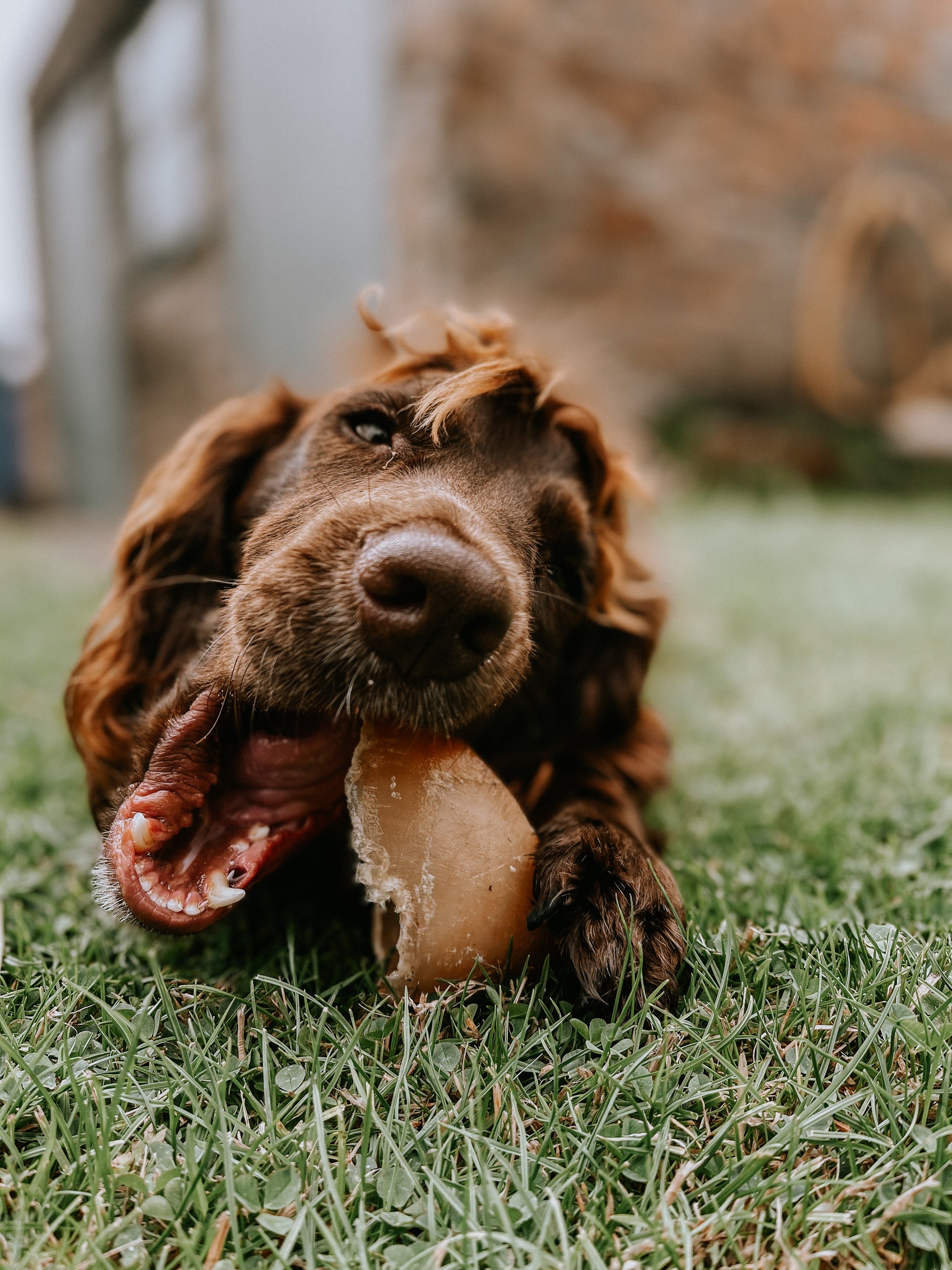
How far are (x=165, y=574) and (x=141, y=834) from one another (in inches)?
39.5

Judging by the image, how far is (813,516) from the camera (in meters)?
9.09

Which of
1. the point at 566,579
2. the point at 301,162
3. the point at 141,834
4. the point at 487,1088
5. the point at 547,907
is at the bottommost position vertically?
the point at 487,1088

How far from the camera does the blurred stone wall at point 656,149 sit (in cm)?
877

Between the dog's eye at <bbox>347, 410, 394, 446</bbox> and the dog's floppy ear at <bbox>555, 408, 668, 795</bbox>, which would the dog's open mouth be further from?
the dog's floppy ear at <bbox>555, 408, 668, 795</bbox>

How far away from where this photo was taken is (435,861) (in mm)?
1632

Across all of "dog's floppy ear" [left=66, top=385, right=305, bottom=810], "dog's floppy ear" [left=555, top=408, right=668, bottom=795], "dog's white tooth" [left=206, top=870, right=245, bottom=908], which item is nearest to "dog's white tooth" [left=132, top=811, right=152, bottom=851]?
"dog's white tooth" [left=206, top=870, right=245, bottom=908]

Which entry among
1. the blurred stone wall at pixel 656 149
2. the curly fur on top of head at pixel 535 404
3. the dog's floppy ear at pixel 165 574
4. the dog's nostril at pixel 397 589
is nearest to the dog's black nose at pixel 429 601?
the dog's nostril at pixel 397 589

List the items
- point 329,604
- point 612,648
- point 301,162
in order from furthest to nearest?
1. point 301,162
2. point 612,648
3. point 329,604

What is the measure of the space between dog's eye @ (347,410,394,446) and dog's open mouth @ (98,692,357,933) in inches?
27.8

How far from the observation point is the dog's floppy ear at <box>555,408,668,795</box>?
8.13ft

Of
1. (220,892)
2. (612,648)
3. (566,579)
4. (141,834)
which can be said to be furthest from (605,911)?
(612,648)

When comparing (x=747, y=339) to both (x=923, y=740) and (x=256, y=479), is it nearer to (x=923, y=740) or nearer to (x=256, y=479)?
(x=923, y=740)

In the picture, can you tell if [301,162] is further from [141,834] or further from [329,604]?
[141,834]

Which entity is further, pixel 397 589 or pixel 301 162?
pixel 301 162
